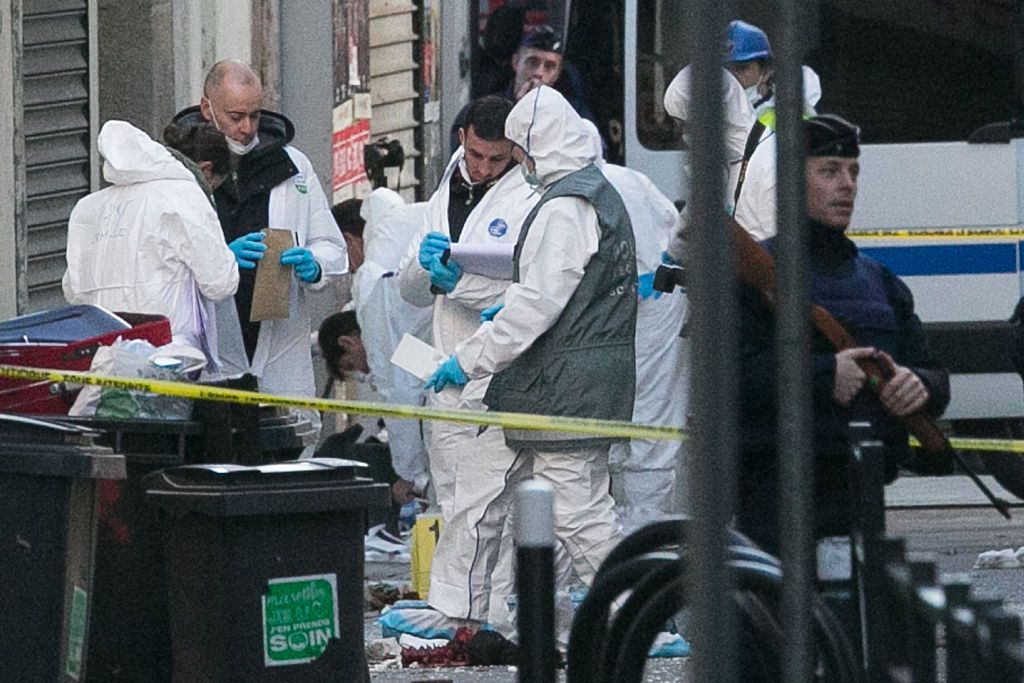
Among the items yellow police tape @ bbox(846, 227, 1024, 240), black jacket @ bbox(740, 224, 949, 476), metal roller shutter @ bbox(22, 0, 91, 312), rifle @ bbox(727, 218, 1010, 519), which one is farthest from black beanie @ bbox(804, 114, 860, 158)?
metal roller shutter @ bbox(22, 0, 91, 312)

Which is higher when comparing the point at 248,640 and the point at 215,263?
the point at 215,263

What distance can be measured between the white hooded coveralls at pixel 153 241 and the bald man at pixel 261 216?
Answer: 590mm

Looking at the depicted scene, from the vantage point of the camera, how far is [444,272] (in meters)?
8.06

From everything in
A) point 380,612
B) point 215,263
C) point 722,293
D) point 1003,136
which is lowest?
point 380,612

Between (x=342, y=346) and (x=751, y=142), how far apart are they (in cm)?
342

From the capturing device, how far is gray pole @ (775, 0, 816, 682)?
8.01 ft

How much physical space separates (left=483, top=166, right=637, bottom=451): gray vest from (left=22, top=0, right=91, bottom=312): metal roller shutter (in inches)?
174

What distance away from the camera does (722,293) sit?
7.76 feet

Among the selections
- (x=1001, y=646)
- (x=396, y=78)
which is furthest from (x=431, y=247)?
(x=396, y=78)

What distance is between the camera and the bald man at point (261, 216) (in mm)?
9016

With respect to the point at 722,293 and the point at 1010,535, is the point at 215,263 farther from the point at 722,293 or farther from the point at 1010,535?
the point at 722,293

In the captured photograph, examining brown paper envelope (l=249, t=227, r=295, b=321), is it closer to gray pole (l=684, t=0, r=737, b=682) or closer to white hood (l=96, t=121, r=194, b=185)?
white hood (l=96, t=121, r=194, b=185)

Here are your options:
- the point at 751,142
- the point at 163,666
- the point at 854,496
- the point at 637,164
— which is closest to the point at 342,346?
the point at 637,164

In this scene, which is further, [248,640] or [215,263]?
[215,263]
